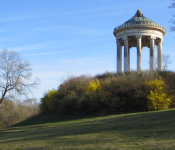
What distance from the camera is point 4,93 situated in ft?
105

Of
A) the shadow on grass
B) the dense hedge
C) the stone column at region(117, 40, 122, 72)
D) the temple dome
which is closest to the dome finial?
the temple dome

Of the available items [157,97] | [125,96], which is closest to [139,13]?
[125,96]

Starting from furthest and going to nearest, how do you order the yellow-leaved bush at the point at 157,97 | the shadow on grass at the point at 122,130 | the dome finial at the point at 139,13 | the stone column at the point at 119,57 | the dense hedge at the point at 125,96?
the dome finial at the point at 139,13 → the stone column at the point at 119,57 → the dense hedge at the point at 125,96 → the yellow-leaved bush at the point at 157,97 → the shadow on grass at the point at 122,130

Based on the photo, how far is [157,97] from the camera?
25.6m

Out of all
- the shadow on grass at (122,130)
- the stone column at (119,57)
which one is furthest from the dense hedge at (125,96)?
the shadow on grass at (122,130)

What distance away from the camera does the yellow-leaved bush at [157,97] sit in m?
25.6

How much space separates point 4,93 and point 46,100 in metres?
6.97

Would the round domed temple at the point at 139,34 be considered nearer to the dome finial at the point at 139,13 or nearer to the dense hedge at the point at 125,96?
the dome finial at the point at 139,13

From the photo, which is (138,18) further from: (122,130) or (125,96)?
(122,130)

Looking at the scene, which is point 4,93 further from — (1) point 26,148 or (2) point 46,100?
(1) point 26,148

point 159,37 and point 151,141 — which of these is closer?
point 151,141

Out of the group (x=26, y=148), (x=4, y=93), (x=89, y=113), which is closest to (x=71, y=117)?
(x=89, y=113)

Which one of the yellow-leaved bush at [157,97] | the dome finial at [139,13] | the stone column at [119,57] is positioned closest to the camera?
the yellow-leaved bush at [157,97]

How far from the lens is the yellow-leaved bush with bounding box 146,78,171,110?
25594mm
